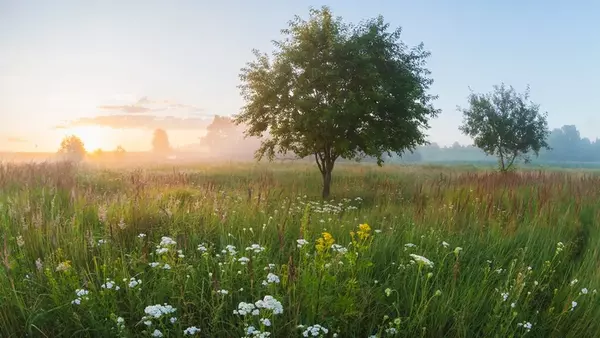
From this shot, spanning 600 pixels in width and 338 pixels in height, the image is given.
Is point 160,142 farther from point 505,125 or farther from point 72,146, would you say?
point 505,125

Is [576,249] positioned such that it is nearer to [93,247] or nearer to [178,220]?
[178,220]

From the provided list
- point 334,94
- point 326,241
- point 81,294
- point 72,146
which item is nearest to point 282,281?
point 326,241

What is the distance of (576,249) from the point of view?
7434mm

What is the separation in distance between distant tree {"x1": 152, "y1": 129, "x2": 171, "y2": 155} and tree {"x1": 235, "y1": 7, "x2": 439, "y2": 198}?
141 metres

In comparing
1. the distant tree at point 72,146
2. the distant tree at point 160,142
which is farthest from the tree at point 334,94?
the distant tree at point 160,142

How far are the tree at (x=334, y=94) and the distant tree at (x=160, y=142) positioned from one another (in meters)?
141

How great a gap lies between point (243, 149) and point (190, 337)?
501 ft

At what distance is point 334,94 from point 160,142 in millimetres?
146312

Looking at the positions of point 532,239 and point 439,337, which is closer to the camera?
point 439,337

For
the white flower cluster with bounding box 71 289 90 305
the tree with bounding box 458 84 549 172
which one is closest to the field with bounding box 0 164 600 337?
the white flower cluster with bounding box 71 289 90 305

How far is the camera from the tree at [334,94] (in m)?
17.3

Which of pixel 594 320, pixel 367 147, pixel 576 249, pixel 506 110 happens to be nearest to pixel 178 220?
pixel 594 320

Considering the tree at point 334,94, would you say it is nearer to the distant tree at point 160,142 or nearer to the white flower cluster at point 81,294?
the white flower cluster at point 81,294

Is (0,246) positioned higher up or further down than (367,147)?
further down
